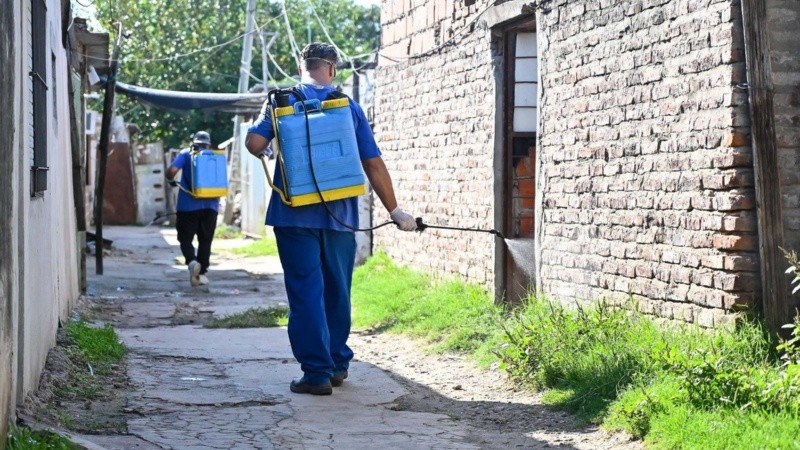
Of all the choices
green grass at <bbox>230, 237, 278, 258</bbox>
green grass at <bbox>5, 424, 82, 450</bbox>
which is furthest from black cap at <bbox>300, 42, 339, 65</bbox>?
green grass at <bbox>230, 237, 278, 258</bbox>

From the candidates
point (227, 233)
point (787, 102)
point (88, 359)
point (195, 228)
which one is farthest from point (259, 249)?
point (787, 102)

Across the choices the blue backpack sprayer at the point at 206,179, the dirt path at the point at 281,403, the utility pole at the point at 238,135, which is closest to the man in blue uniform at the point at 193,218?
the blue backpack sprayer at the point at 206,179

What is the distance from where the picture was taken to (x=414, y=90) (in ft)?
35.9

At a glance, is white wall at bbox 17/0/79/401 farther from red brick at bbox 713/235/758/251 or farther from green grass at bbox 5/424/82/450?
red brick at bbox 713/235/758/251

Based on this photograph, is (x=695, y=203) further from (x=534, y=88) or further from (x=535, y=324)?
(x=534, y=88)

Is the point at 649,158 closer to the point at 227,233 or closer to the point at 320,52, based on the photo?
the point at 320,52

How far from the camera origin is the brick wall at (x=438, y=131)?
9.18m

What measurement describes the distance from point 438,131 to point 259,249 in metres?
8.90

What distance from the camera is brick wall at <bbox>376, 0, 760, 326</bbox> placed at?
5902mm

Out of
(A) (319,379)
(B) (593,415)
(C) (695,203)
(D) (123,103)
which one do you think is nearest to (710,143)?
(C) (695,203)

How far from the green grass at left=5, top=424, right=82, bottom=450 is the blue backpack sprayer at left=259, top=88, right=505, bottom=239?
2.03m

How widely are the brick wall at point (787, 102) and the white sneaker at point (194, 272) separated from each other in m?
7.99

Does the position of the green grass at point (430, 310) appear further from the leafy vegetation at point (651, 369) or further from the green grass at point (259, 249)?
the green grass at point (259, 249)

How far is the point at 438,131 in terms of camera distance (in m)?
10.2
